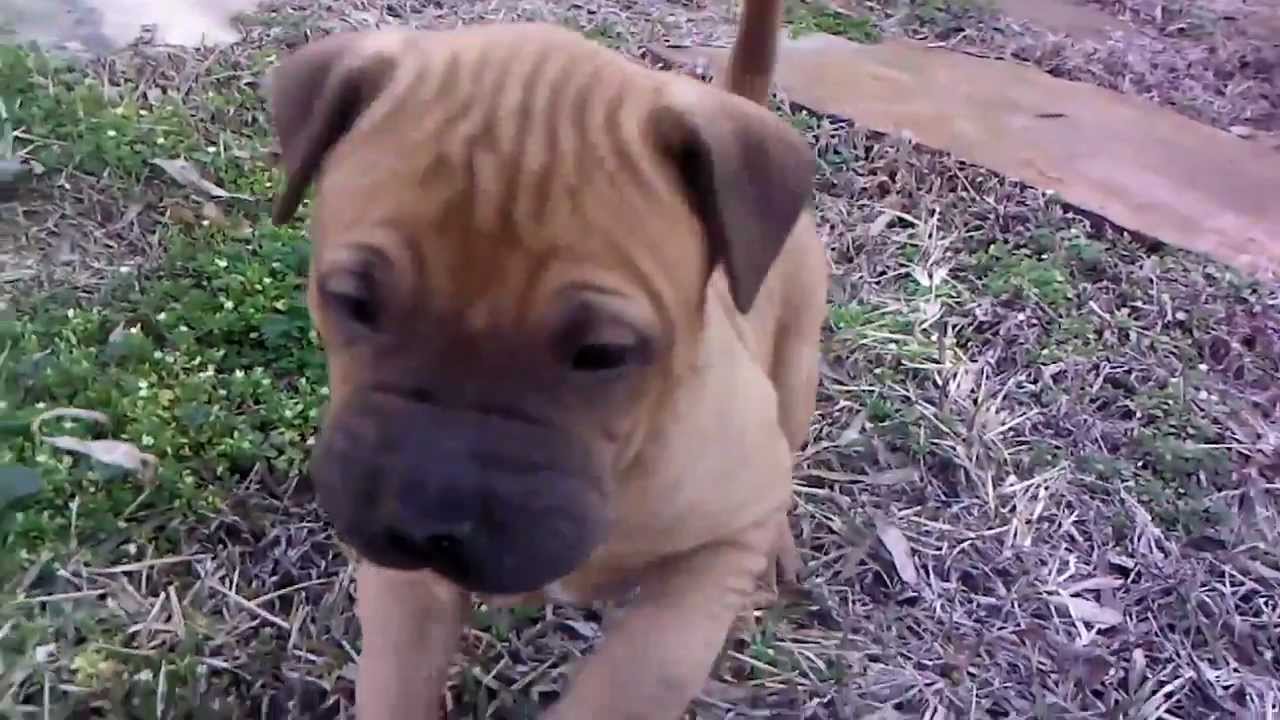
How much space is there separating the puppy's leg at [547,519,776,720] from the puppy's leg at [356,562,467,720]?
0.22 meters

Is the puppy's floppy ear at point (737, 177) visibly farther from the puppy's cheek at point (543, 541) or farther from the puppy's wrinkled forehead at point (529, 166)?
the puppy's cheek at point (543, 541)

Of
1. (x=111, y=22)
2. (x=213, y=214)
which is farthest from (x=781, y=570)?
(x=111, y=22)

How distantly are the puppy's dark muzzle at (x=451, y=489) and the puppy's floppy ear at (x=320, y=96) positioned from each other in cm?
43

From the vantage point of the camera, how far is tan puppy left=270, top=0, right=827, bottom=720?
1744 mm

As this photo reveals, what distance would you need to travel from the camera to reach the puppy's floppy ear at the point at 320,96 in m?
2.00

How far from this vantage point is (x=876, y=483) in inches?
132

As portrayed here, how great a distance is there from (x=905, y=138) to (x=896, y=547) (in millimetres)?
1776

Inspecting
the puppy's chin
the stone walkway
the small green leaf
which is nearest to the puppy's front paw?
the puppy's chin

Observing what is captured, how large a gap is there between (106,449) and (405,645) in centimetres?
97

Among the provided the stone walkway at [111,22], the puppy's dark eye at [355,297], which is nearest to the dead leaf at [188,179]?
the stone walkway at [111,22]

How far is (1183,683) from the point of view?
291cm

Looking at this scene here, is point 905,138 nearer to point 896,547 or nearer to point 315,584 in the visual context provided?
point 896,547

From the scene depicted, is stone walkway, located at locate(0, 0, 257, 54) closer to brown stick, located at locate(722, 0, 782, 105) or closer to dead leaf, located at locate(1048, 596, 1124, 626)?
brown stick, located at locate(722, 0, 782, 105)

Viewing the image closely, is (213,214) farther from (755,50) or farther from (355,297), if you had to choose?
(355,297)
